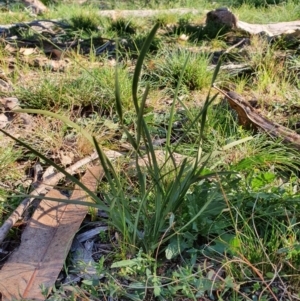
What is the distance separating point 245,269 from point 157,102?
1563 mm

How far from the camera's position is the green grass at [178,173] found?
1.51 metres

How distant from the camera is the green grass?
59.6 inches

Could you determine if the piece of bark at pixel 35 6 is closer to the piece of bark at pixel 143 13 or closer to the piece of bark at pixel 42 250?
the piece of bark at pixel 143 13

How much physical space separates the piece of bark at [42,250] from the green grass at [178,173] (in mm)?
91

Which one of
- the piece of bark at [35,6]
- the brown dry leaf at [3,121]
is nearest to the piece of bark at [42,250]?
the brown dry leaf at [3,121]

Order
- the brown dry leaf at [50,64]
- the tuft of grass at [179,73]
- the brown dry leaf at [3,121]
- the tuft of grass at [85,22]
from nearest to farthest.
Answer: the brown dry leaf at [3,121], the tuft of grass at [179,73], the brown dry leaf at [50,64], the tuft of grass at [85,22]

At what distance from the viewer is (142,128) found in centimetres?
153

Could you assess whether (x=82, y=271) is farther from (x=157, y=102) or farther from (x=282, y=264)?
(x=157, y=102)

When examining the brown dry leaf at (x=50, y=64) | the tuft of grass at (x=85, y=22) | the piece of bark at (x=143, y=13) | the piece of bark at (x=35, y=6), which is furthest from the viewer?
the piece of bark at (x=35, y=6)

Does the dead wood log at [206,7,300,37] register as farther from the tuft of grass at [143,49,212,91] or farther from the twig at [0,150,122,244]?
the twig at [0,150,122,244]

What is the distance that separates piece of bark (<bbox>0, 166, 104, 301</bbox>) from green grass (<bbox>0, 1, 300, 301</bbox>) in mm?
91

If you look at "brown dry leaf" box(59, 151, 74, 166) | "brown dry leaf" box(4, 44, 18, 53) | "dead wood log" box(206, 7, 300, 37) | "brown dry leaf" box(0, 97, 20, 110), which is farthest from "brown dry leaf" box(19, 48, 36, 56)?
"dead wood log" box(206, 7, 300, 37)

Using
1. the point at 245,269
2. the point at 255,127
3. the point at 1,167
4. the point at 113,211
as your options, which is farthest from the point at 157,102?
the point at 245,269

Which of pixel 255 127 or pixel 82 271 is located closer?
pixel 82 271
